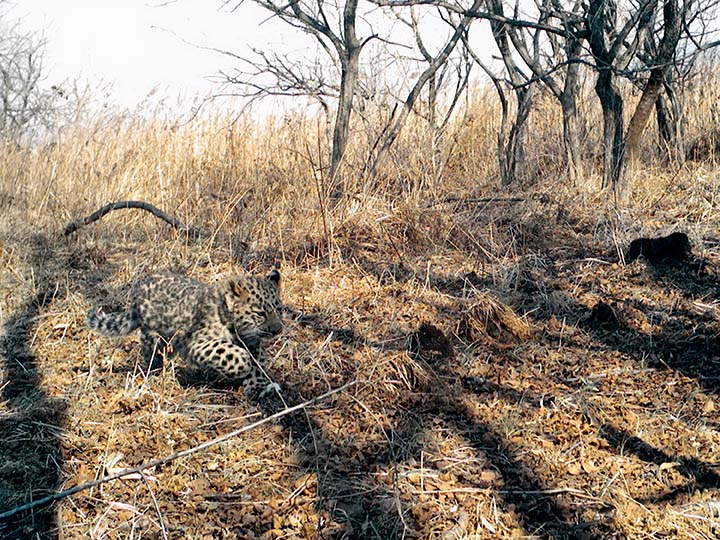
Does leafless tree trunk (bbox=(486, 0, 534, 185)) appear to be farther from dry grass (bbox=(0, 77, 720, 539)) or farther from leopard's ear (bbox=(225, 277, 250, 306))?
leopard's ear (bbox=(225, 277, 250, 306))

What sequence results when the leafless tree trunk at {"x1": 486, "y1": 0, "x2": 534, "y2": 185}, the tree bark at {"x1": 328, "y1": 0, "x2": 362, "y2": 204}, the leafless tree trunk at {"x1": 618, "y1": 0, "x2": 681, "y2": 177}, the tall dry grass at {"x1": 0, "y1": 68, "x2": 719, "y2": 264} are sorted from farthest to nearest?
the leafless tree trunk at {"x1": 486, "y1": 0, "x2": 534, "y2": 185}
the tree bark at {"x1": 328, "y1": 0, "x2": 362, "y2": 204}
the tall dry grass at {"x1": 0, "y1": 68, "x2": 719, "y2": 264}
the leafless tree trunk at {"x1": 618, "y1": 0, "x2": 681, "y2": 177}

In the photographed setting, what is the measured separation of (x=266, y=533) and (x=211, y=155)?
6.28 meters

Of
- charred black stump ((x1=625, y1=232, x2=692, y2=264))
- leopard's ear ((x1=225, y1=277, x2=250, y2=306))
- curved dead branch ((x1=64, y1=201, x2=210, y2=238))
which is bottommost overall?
leopard's ear ((x1=225, y1=277, x2=250, y2=306))

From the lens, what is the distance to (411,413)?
371cm

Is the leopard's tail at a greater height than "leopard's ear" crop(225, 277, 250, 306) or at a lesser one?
lesser

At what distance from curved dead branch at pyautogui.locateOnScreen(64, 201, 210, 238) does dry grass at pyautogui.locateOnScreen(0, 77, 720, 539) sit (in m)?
0.18

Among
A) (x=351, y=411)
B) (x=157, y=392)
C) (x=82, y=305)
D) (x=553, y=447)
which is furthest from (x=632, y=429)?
(x=82, y=305)

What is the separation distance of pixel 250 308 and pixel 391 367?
998 mm

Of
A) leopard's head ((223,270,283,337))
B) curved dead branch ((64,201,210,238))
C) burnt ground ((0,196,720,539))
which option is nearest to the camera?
burnt ground ((0,196,720,539))

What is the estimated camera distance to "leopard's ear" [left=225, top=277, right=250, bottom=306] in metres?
4.31

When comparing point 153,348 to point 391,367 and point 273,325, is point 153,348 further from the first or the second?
point 391,367

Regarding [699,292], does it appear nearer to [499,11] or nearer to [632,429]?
[632,429]

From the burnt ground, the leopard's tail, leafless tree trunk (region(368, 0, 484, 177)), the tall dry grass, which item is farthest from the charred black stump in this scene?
the leopard's tail

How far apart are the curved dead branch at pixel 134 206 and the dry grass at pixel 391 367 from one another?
18 cm
